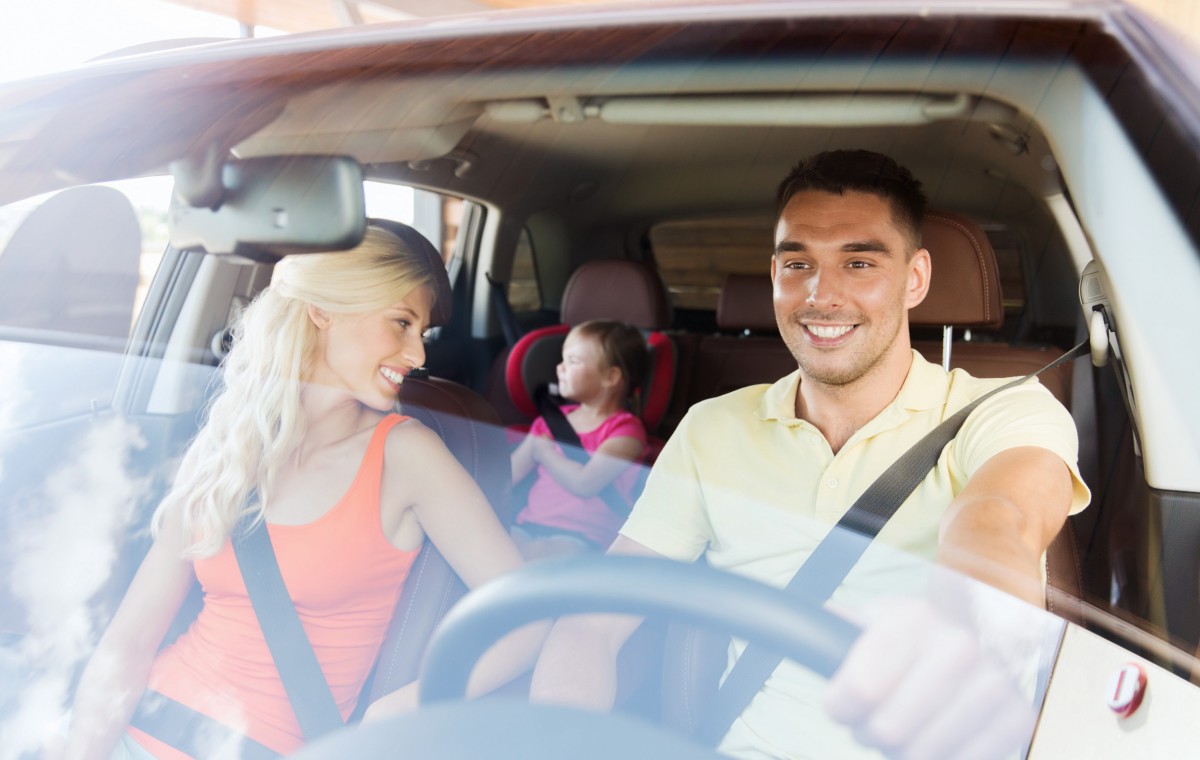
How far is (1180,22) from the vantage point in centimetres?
89

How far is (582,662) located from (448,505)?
47 centimetres

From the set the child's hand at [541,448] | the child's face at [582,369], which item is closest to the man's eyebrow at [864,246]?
the child's hand at [541,448]

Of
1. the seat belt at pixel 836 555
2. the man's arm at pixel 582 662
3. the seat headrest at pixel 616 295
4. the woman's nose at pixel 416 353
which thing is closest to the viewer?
the man's arm at pixel 582 662

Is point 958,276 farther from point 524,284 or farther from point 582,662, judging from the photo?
point 524,284

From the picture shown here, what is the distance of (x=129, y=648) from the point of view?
1060 mm

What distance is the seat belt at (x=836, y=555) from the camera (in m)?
0.88

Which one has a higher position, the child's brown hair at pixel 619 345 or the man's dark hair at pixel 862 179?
the man's dark hair at pixel 862 179

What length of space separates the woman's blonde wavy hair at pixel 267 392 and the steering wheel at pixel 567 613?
0.51 metres

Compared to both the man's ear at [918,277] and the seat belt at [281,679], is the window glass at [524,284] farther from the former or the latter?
the seat belt at [281,679]

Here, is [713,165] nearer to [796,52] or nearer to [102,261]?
[796,52]

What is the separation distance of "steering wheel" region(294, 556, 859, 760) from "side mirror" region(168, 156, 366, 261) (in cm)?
45

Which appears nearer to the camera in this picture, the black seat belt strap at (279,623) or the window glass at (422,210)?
the black seat belt strap at (279,623)

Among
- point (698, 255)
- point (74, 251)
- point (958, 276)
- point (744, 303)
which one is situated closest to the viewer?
point (74, 251)

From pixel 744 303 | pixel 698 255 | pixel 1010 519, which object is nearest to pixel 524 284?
pixel 744 303
